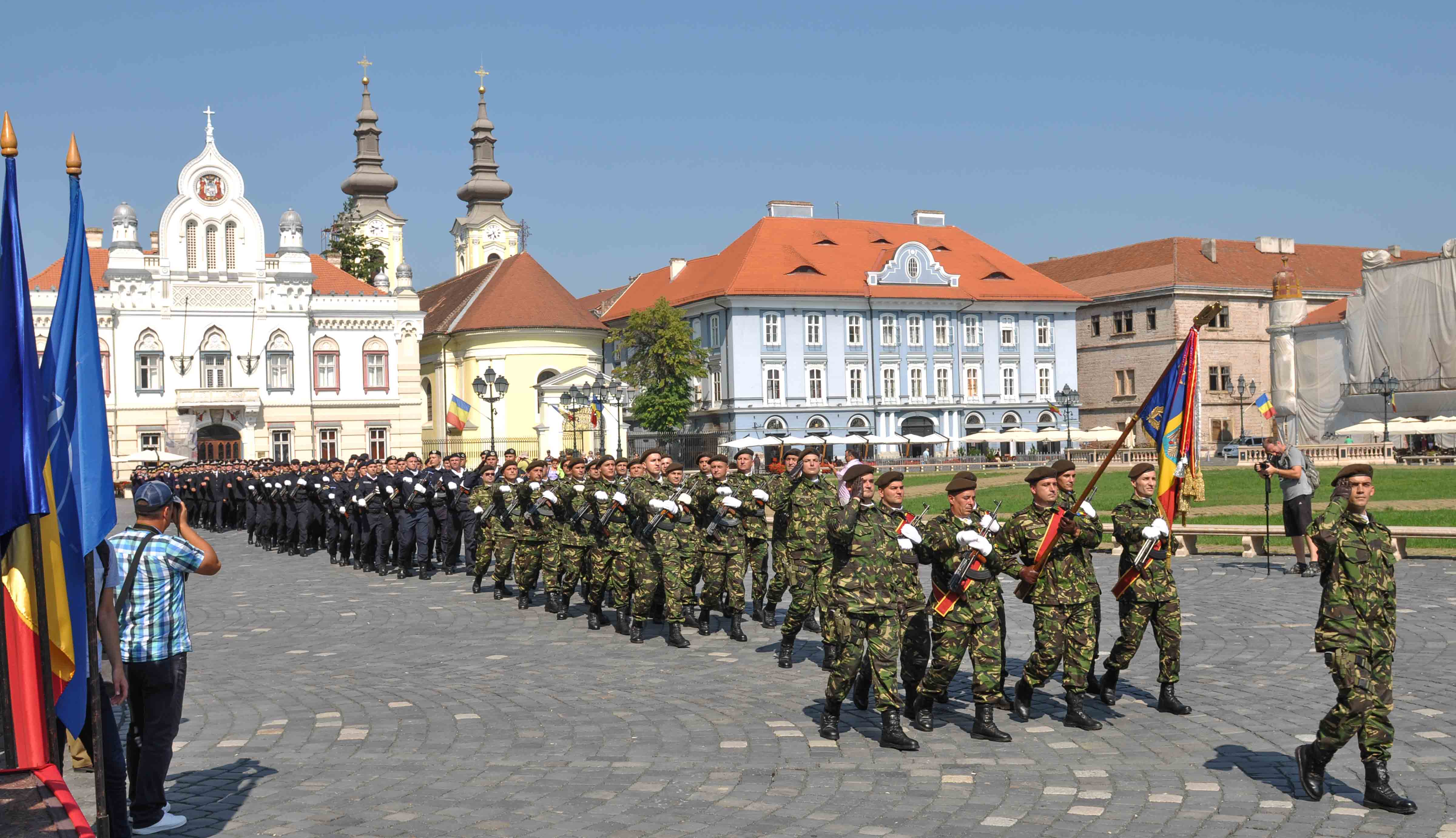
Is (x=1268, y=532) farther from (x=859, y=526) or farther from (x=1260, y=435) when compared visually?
(x=1260, y=435)

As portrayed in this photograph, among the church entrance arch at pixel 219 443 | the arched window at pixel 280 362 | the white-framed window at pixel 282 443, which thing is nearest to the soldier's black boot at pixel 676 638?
the church entrance arch at pixel 219 443

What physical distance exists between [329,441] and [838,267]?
87.1ft

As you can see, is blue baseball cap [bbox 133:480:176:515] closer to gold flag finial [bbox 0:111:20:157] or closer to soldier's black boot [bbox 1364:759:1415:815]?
gold flag finial [bbox 0:111:20:157]

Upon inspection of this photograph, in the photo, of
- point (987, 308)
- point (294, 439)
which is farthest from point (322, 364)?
point (987, 308)

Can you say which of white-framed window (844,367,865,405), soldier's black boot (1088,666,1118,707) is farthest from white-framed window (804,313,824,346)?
soldier's black boot (1088,666,1118,707)

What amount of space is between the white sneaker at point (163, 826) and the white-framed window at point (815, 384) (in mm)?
62342

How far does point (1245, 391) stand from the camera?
3081 inches

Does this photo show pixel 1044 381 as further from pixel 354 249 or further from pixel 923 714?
pixel 923 714

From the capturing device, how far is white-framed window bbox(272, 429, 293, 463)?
202 feet

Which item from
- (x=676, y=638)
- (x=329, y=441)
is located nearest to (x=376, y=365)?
(x=329, y=441)

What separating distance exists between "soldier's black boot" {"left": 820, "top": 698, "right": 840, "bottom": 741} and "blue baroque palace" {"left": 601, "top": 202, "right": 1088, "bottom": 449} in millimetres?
58525

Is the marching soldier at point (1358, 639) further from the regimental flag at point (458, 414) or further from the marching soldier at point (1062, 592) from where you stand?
the regimental flag at point (458, 414)

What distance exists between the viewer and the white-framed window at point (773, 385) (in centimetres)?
6838

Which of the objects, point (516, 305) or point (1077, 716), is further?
point (516, 305)
